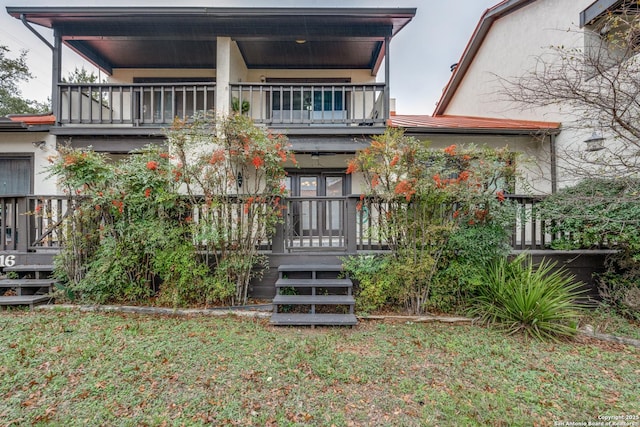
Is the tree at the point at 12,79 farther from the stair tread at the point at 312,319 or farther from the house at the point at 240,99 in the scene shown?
the stair tread at the point at 312,319

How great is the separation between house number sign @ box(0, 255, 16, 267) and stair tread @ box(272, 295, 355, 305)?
509 cm

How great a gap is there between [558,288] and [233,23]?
833 cm

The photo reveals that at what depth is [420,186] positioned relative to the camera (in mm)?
4324

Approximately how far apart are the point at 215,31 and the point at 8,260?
6.46 m

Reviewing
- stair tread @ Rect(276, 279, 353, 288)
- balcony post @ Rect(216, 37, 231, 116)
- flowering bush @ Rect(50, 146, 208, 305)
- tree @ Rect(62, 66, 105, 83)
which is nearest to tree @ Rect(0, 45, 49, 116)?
tree @ Rect(62, 66, 105, 83)

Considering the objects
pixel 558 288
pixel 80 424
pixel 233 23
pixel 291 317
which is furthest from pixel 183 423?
pixel 233 23

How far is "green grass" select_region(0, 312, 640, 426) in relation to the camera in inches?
92.0

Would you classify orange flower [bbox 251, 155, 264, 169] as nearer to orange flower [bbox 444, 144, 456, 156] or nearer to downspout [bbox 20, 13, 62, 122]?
orange flower [bbox 444, 144, 456, 156]

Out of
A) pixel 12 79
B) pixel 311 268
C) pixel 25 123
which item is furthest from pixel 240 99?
pixel 12 79

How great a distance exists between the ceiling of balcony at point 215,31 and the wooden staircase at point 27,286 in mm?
5573

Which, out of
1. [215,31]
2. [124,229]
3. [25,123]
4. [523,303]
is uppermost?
[215,31]

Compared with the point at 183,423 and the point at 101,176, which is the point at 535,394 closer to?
the point at 183,423

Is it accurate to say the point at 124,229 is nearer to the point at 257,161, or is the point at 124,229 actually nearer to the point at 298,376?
the point at 257,161

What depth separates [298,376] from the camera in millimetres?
2857
